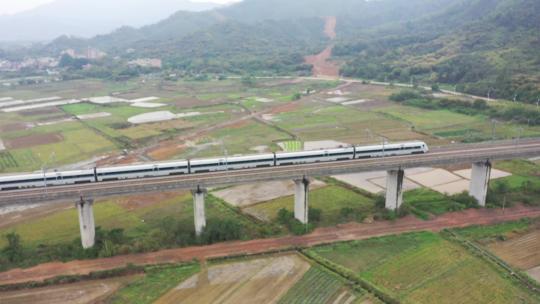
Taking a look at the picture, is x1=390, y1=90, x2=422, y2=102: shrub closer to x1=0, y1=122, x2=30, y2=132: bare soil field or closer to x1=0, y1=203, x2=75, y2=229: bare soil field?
x1=0, y1=203, x2=75, y2=229: bare soil field

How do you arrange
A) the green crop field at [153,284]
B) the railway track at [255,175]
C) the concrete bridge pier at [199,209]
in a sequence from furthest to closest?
the concrete bridge pier at [199,209], the railway track at [255,175], the green crop field at [153,284]

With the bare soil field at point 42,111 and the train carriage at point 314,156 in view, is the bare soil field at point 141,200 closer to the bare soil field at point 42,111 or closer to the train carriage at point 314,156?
the train carriage at point 314,156

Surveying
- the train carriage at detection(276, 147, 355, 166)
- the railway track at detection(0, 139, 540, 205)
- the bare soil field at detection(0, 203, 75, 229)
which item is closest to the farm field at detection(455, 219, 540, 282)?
the railway track at detection(0, 139, 540, 205)

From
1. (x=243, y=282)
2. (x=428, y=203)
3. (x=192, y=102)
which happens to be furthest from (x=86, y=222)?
(x=192, y=102)

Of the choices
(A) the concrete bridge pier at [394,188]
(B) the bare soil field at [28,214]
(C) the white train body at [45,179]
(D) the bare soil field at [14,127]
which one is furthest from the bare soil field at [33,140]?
(A) the concrete bridge pier at [394,188]

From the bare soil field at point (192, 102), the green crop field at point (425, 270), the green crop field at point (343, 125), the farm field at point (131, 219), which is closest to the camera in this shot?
the green crop field at point (425, 270)
